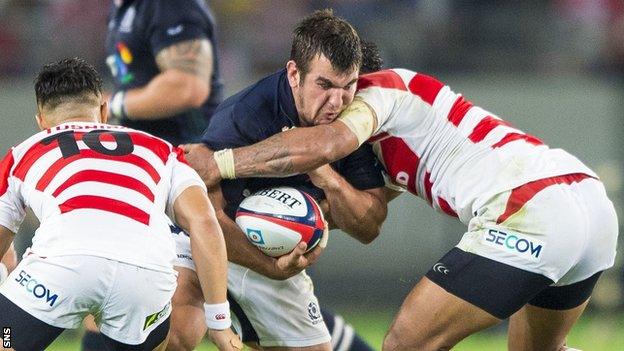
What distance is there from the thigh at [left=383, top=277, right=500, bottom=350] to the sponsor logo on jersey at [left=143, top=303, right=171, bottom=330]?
37.9 inches

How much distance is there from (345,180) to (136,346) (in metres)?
1.33

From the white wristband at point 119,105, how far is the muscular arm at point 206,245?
2495 millimetres

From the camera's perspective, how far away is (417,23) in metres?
10.3

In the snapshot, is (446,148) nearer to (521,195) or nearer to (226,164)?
(521,195)

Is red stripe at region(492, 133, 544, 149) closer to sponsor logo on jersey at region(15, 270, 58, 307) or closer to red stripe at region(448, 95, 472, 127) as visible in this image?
red stripe at region(448, 95, 472, 127)

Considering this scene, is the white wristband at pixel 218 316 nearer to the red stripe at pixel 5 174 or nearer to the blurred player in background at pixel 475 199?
the blurred player in background at pixel 475 199

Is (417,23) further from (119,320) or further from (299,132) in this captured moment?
(119,320)

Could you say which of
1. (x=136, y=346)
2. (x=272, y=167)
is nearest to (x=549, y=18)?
(x=272, y=167)

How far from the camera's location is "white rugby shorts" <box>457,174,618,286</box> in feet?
16.3

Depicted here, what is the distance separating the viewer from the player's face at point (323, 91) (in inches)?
205

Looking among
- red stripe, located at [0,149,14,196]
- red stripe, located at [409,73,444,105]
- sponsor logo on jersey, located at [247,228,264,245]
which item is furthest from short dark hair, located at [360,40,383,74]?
red stripe, located at [0,149,14,196]

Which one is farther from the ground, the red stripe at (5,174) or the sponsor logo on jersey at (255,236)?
the red stripe at (5,174)

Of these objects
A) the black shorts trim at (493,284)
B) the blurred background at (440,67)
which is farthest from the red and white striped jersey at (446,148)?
the blurred background at (440,67)

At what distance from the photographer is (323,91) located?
5.23m
